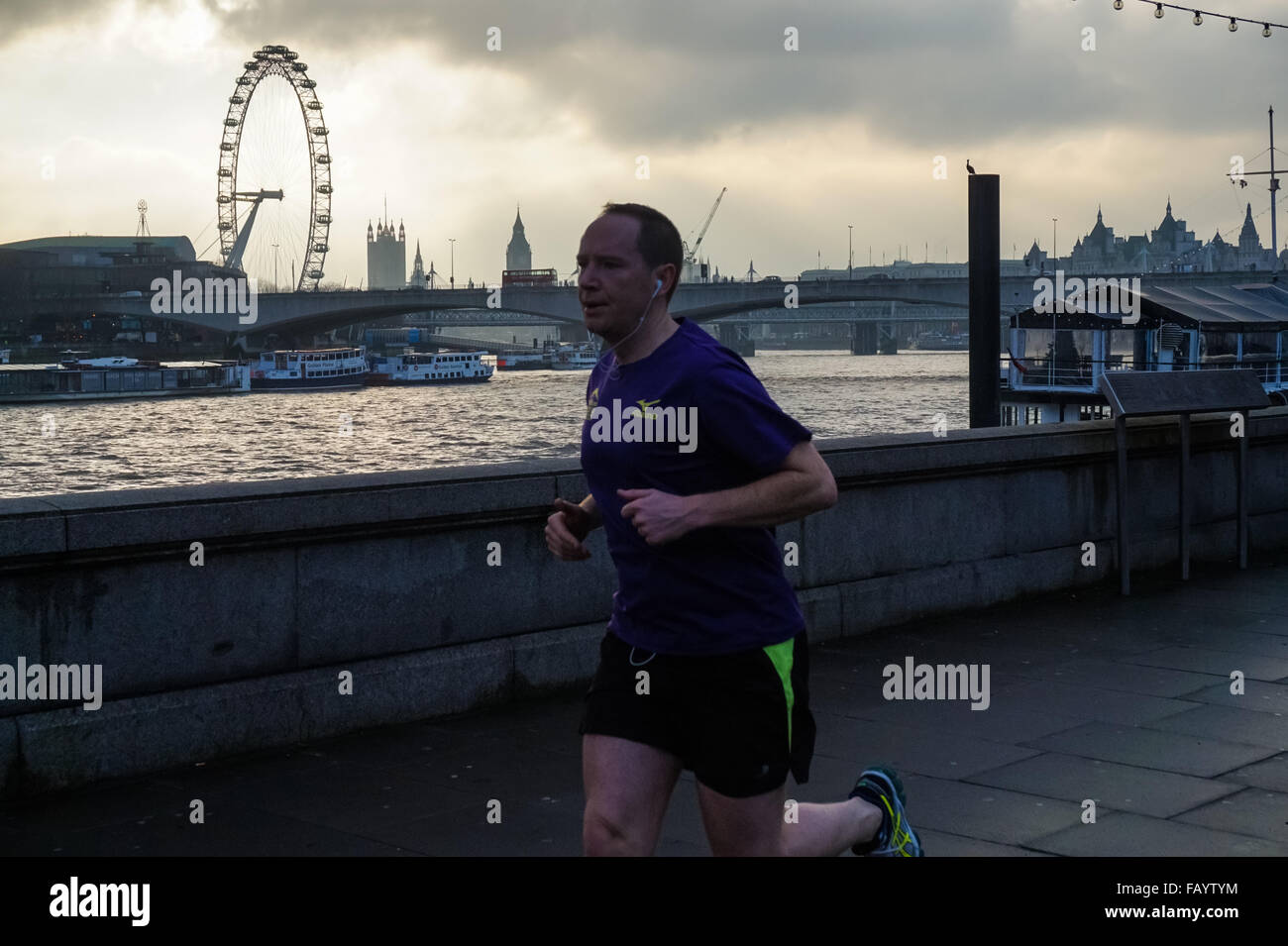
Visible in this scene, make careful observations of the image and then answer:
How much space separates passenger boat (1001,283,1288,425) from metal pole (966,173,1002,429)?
989 inches

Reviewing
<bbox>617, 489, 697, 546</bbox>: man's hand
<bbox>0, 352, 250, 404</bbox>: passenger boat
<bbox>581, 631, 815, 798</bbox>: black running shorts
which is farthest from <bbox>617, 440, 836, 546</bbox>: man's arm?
<bbox>0, 352, 250, 404</bbox>: passenger boat

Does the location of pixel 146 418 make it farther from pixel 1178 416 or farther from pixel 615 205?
pixel 615 205

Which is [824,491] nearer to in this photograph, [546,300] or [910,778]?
[910,778]

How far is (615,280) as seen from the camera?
3.26 m

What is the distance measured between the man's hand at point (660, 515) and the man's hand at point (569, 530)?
Answer: 14.7 inches

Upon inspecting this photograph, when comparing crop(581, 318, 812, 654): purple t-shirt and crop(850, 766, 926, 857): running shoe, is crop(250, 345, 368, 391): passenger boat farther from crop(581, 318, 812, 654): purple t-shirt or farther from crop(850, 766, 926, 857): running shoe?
crop(581, 318, 812, 654): purple t-shirt

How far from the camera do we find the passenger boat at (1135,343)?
3653 centimetres

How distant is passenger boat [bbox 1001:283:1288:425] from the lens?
36531mm

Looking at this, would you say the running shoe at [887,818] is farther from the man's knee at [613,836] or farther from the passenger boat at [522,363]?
the passenger boat at [522,363]

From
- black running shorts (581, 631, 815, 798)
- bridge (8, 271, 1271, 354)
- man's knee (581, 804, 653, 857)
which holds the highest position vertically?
bridge (8, 271, 1271, 354)

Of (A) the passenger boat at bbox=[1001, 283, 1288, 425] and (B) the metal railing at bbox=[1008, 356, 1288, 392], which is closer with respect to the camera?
(A) the passenger boat at bbox=[1001, 283, 1288, 425]

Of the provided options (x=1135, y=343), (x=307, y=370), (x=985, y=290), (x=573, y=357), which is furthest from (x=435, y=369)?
(x=985, y=290)

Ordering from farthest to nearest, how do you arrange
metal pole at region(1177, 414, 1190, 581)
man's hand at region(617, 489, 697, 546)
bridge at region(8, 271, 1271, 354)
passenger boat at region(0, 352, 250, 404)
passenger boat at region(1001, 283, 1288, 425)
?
passenger boat at region(0, 352, 250, 404) → bridge at region(8, 271, 1271, 354) → passenger boat at region(1001, 283, 1288, 425) → metal pole at region(1177, 414, 1190, 581) → man's hand at region(617, 489, 697, 546)
